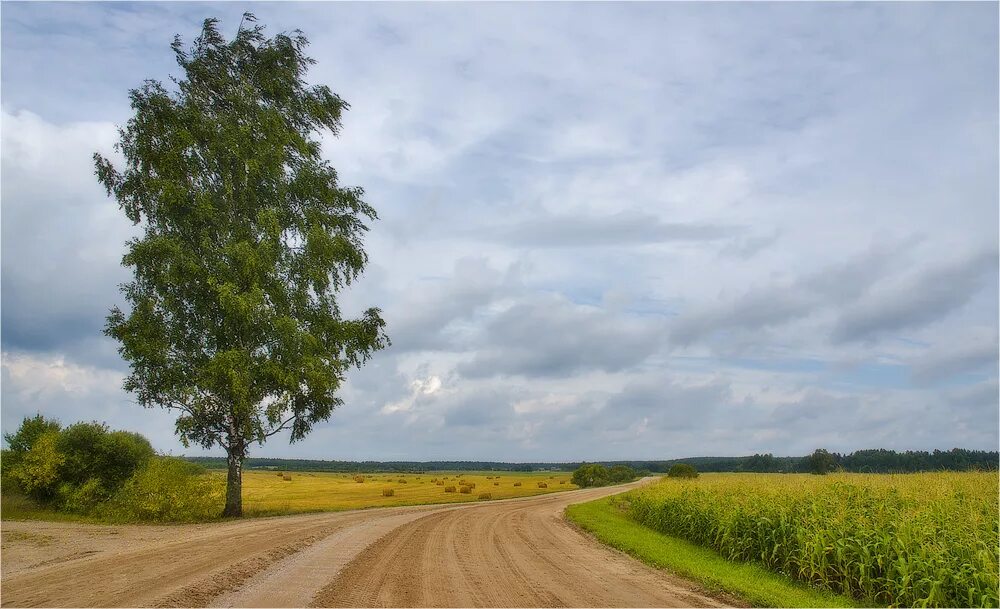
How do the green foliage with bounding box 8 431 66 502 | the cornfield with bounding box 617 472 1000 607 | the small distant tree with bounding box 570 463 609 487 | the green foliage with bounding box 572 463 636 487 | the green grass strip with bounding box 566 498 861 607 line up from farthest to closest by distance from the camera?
1. the green foliage with bounding box 572 463 636 487
2. the small distant tree with bounding box 570 463 609 487
3. the green foliage with bounding box 8 431 66 502
4. the green grass strip with bounding box 566 498 861 607
5. the cornfield with bounding box 617 472 1000 607

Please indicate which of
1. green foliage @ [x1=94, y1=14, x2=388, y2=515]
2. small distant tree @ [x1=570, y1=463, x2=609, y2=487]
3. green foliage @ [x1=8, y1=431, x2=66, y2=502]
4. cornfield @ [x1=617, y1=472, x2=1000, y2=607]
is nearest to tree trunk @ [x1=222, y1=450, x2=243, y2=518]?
green foliage @ [x1=94, y1=14, x2=388, y2=515]

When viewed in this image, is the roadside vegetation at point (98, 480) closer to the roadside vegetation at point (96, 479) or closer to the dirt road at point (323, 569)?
the roadside vegetation at point (96, 479)

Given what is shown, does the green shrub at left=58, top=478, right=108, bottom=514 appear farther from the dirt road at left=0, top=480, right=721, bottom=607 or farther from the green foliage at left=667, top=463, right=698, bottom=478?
the green foliage at left=667, top=463, right=698, bottom=478

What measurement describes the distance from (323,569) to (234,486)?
17.3m

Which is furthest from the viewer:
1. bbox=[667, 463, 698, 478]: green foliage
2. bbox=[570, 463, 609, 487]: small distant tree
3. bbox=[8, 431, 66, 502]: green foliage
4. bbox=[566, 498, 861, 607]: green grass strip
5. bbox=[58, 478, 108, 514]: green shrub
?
bbox=[570, 463, 609, 487]: small distant tree

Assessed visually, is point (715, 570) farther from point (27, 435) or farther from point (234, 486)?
point (27, 435)

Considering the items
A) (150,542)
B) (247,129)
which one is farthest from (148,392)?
(247,129)

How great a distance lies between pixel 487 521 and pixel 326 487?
1465 inches

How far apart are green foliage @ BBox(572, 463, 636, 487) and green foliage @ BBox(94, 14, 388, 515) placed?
60342mm

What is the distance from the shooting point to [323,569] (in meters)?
13.9

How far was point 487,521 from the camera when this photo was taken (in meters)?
26.8

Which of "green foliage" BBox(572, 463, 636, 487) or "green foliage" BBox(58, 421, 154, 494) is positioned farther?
"green foliage" BBox(572, 463, 636, 487)

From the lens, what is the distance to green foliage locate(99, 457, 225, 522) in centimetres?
2623

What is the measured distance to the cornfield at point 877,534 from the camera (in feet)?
38.3
